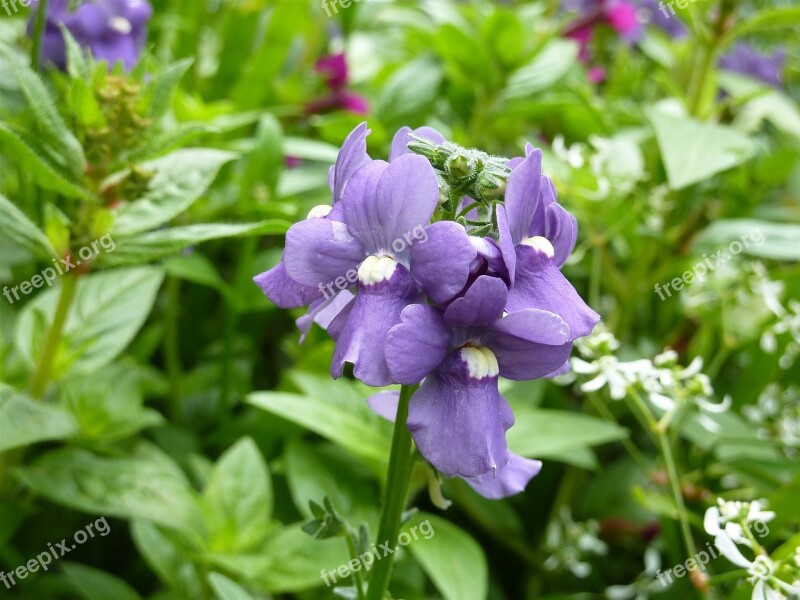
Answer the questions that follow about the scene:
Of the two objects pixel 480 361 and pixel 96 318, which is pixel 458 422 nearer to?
pixel 480 361

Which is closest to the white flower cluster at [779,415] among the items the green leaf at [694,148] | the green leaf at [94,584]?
the green leaf at [694,148]

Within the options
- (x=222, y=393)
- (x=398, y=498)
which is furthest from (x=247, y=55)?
(x=398, y=498)

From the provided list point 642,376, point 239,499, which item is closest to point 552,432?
point 642,376

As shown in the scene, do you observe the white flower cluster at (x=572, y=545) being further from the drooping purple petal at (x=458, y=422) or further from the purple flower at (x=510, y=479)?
the drooping purple petal at (x=458, y=422)

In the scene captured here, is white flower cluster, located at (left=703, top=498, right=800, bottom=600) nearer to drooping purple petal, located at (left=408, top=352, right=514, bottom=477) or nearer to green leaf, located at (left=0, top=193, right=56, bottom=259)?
drooping purple petal, located at (left=408, top=352, right=514, bottom=477)

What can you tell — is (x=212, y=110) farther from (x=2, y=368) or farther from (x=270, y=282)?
(x=270, y=282)

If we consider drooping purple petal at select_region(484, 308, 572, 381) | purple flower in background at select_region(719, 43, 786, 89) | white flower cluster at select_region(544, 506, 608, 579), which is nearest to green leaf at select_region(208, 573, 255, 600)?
drooping purple petal at select_region(484, 308, 572, 381)
